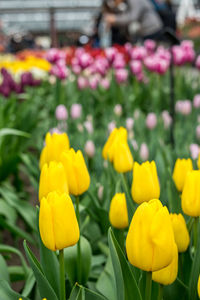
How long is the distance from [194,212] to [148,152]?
99 centimetres

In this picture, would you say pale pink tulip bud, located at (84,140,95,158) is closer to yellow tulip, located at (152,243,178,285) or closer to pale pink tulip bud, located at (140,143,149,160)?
pale pink tulip bud, located at (140,143,149,160)

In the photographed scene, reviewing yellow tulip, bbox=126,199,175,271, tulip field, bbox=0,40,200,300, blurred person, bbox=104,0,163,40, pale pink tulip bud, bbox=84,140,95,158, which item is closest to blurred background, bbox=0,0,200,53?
blurred person, bbox=104,0,163,40

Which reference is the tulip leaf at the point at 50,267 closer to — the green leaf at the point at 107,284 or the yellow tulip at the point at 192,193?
the green leaf at the point at 107,284

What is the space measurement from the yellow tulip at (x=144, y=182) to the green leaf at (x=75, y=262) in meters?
0.26

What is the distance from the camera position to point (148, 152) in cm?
181

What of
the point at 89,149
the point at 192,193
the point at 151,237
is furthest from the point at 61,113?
the point at 151,237

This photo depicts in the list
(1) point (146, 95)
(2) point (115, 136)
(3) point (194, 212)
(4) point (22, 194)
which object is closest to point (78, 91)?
(1) point (146, 95)

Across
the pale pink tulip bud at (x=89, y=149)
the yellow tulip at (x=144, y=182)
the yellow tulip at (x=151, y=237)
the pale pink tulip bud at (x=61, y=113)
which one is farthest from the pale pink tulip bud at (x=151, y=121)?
the yellow tulip at (x=151, y=237)

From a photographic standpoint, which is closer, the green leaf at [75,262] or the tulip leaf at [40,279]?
the tulip leaf at [40,279]

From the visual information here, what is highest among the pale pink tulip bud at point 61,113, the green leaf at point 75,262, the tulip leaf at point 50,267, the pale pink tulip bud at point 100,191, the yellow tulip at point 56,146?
the yellow tulip at point 56,146

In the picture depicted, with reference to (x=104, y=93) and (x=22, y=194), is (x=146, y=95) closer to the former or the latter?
(x=104, y=93)

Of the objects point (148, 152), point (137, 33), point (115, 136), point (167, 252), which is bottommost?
point (137, 33)

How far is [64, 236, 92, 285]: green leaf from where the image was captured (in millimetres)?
1040

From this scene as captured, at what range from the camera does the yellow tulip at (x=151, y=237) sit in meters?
0.63
